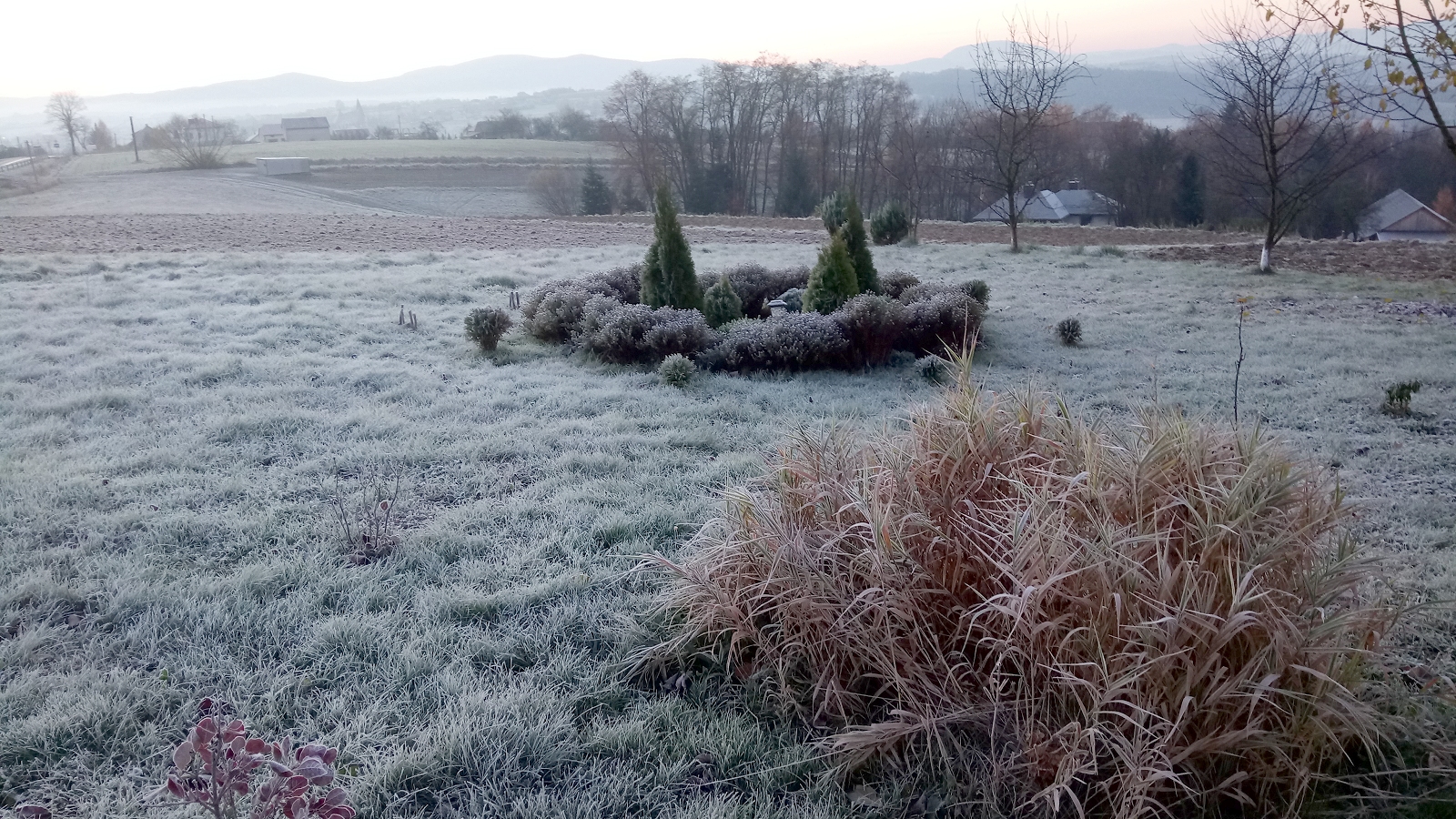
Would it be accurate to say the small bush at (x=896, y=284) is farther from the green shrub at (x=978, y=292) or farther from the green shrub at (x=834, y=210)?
the green shrub at (x=834, y=210)

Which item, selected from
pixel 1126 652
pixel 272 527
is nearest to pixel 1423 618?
pixel 1126 652

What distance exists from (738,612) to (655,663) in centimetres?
35

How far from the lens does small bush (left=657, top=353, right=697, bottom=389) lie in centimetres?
695

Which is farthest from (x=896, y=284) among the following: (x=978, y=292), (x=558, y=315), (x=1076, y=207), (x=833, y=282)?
(x=1076, y=207)

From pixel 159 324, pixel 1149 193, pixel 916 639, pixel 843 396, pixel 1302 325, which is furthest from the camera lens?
pixel 1149 193

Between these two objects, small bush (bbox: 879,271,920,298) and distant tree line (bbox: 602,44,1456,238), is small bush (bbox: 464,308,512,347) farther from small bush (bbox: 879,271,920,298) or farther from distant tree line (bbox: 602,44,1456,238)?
distant tree line (bbox: 602,44,1456,238)

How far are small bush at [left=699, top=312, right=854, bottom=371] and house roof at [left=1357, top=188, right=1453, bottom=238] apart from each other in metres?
28.5

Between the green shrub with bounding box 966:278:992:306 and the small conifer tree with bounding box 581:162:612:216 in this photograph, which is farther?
the small conifer tree with bounding box 581:162:612:216

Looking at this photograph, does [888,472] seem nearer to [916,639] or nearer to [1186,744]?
[916,639]

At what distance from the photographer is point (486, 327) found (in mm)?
7949

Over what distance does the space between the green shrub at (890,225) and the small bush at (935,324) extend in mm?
12011

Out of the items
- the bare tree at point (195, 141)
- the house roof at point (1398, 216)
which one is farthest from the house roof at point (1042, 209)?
the bare tree at point (195, 141)

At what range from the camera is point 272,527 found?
13.1 ft

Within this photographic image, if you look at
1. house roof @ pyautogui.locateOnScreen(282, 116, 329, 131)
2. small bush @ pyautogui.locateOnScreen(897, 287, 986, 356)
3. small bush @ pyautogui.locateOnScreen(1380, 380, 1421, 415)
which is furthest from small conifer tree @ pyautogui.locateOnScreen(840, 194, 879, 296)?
house roof @ pyautogui.locateOnScreen(282, 116, 329, 131)
